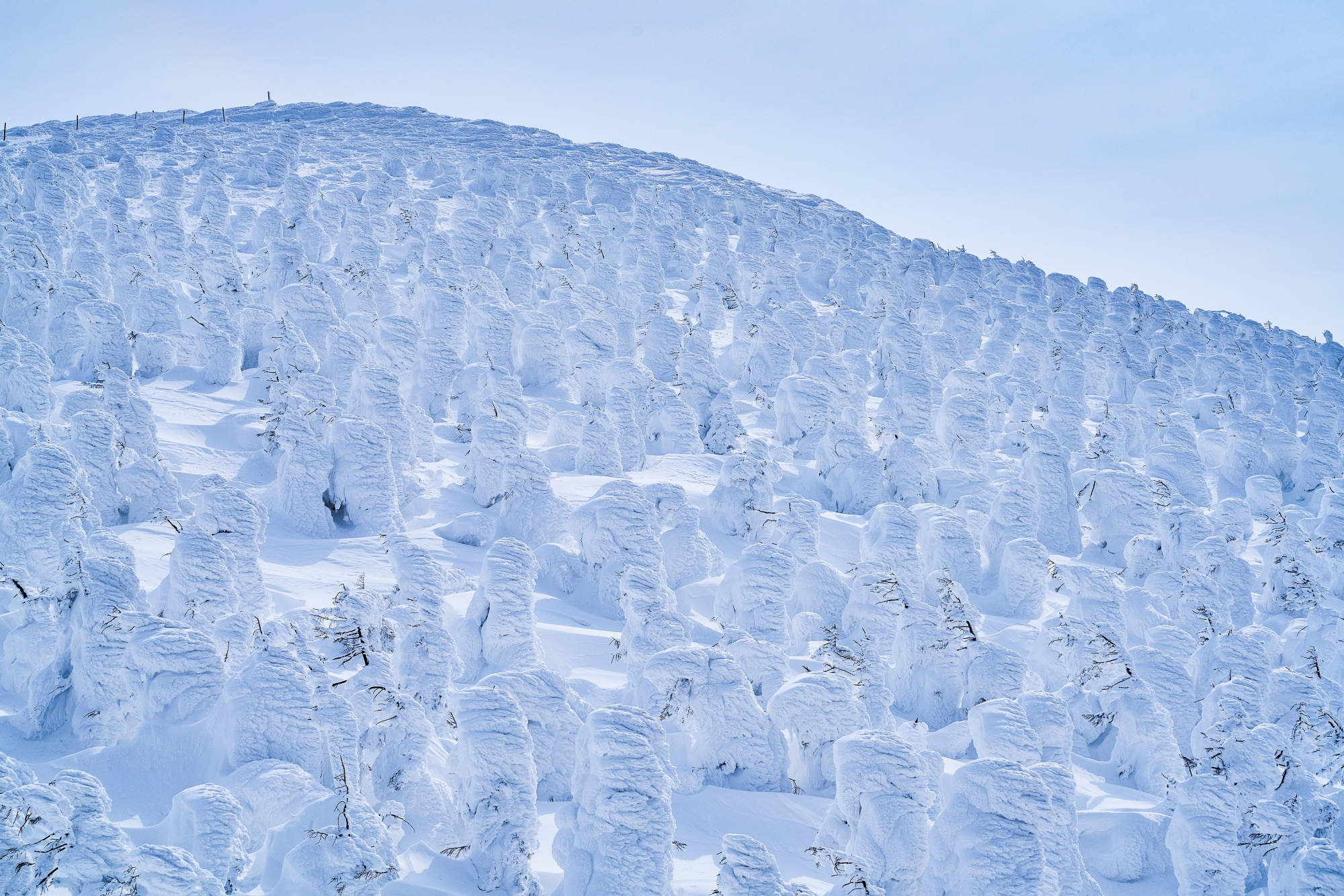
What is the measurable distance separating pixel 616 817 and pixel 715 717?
1.41m

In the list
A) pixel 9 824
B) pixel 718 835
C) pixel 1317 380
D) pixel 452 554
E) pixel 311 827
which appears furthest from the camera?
pixel 1317 380

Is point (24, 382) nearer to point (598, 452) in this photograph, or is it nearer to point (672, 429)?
point (598, 452)

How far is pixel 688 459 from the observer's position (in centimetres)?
993

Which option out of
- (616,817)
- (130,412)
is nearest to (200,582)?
(130,412)

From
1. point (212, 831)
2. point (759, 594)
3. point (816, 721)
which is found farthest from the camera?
point (759, 594)

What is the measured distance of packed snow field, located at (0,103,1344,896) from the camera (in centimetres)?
429

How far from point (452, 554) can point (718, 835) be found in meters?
3.20

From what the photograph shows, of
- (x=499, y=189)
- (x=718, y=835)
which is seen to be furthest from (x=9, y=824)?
(x=499, y=189)

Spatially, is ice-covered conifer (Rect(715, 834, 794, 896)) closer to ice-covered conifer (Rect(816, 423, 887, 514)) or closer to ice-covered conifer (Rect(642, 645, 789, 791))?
ice-covered conifer (Rect(642, 645, 789, 791))

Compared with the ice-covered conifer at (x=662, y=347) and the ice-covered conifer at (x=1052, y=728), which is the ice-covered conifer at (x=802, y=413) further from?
the ice-covered conifer at (x=1052, y=728)

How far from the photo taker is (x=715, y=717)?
542 centimetres

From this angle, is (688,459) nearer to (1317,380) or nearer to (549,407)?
(549,407)

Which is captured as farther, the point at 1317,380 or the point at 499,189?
the point at 499,189

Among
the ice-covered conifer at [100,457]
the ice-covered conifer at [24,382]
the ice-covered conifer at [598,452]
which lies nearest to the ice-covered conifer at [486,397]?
the ice-covered conifer at [598,452]
